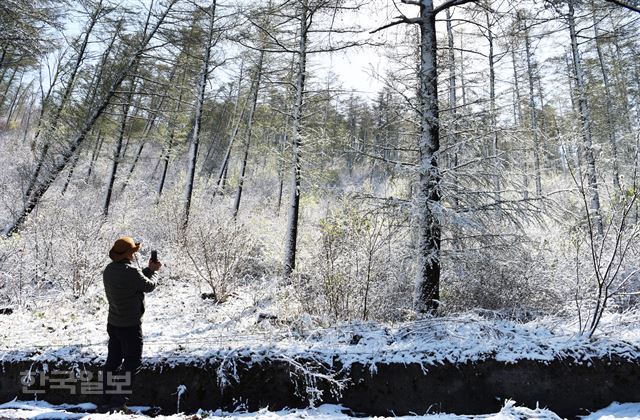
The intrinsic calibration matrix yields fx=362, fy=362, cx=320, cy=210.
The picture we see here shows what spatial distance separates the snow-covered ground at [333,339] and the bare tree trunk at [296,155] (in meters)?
3.27

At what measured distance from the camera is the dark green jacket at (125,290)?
3.91 metres

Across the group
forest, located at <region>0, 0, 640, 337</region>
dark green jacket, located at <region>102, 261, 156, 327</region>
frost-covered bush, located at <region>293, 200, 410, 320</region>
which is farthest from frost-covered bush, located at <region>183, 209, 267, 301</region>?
dark green jacket, located at <region>102, 261, 156, 327</region>

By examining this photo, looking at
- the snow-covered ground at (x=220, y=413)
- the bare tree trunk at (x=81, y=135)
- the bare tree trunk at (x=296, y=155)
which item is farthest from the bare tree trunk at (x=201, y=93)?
the snow-covered ground at (x=220, y=413)

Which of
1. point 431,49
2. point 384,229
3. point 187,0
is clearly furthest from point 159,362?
point 187,0

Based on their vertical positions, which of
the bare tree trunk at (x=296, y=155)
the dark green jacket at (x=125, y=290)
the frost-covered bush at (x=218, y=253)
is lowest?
the dark green jacket at (x=125, y=290)

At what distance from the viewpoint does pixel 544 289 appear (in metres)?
6.40

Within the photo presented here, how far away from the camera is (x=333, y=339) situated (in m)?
4.74

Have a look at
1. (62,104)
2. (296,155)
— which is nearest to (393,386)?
(296,155)

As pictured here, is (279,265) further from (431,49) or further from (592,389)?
(592,389)

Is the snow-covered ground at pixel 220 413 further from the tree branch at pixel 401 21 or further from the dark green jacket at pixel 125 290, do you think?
the tree branch at pixel 401 21

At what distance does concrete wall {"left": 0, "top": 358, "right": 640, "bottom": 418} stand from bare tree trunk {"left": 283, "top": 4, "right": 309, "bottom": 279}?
513 cm

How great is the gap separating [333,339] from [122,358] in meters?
2.54

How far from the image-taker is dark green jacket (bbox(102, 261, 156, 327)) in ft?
12.8

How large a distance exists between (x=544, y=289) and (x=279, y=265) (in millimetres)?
6650
